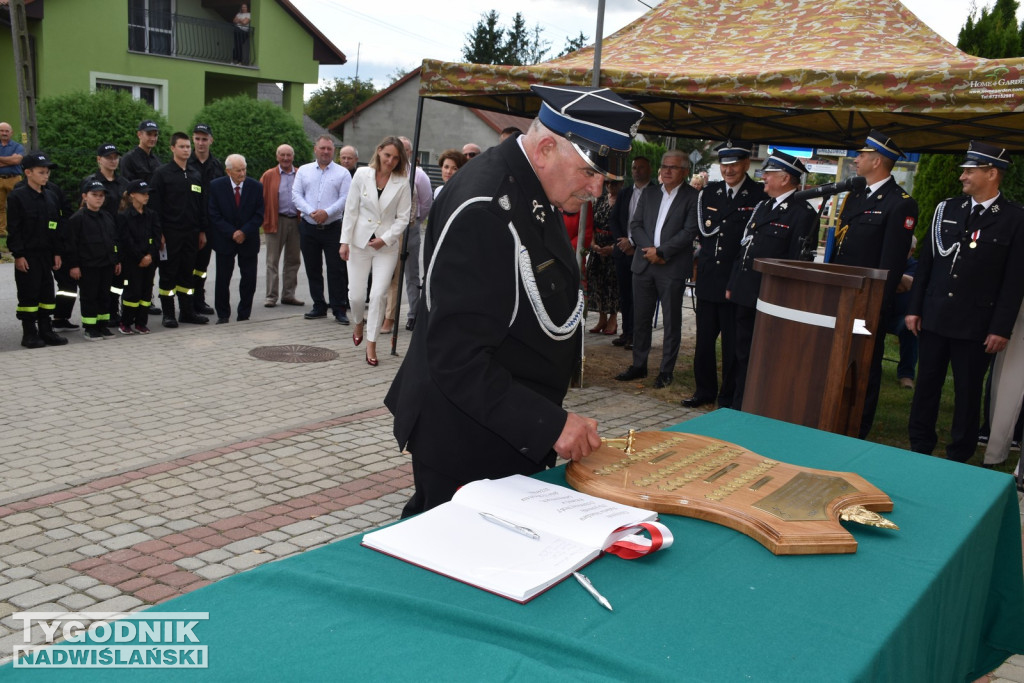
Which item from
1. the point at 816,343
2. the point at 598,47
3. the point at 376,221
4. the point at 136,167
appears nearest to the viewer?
the point at 816,343

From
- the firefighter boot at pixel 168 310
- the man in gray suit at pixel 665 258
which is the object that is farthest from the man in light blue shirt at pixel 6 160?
the man in gray suit at pixel 665 258

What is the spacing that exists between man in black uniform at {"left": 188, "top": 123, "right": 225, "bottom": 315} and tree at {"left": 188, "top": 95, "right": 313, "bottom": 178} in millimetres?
12094

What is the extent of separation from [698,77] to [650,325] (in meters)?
2.69

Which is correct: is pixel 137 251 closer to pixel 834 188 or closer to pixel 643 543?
pixel 834 188

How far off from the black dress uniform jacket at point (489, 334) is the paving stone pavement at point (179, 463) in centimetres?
177

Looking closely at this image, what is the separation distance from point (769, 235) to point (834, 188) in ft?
5.06

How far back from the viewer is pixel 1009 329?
19.3ft

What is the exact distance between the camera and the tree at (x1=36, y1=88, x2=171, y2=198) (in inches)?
703

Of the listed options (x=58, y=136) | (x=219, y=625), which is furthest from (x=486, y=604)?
(x=58, y=136)

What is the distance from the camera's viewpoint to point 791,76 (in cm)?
607

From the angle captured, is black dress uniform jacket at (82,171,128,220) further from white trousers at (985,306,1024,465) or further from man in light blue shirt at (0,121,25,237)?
white trousers at (985,306,1024,465)

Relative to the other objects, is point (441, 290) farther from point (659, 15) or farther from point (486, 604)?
point (659, 15)

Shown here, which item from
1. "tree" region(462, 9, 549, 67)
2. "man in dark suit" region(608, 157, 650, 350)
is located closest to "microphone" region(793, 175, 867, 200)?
"man in dark suit" region(608, 157, 650, 350)

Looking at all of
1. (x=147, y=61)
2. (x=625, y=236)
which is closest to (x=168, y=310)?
(x=625, y=236)
